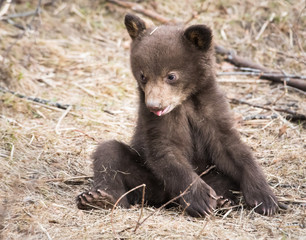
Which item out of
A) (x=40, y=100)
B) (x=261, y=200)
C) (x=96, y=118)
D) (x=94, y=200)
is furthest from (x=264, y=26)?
(x=94, y=200)

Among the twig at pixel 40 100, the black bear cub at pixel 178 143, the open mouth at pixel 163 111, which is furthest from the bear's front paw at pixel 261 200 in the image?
the twig at pixel 40 100

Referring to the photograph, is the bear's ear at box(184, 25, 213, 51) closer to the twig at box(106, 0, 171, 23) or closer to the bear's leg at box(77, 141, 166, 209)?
the bear's leg at box(77, 141, 166, 209)

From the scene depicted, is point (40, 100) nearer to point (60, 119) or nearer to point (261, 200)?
point (60, 119)

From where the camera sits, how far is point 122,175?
4.57 m

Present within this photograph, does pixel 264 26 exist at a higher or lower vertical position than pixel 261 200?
higher

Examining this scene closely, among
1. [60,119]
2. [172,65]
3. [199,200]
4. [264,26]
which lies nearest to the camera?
[199,200]

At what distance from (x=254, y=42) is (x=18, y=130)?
192 inches

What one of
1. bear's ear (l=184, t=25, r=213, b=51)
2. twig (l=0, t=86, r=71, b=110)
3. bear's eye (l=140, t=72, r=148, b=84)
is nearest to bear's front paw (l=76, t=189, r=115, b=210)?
bear's eye (l=140, t=72, r=148, b=84)

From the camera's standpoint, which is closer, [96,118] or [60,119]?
[60,119]

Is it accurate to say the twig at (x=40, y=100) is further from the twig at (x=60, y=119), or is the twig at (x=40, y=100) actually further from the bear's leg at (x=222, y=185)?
the bear's leg at (x=222, y=185)

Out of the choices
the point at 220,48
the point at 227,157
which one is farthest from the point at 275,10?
the point at 227,157

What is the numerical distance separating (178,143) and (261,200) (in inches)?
36.1

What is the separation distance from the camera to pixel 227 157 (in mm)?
4559

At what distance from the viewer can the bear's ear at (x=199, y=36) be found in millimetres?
4305
